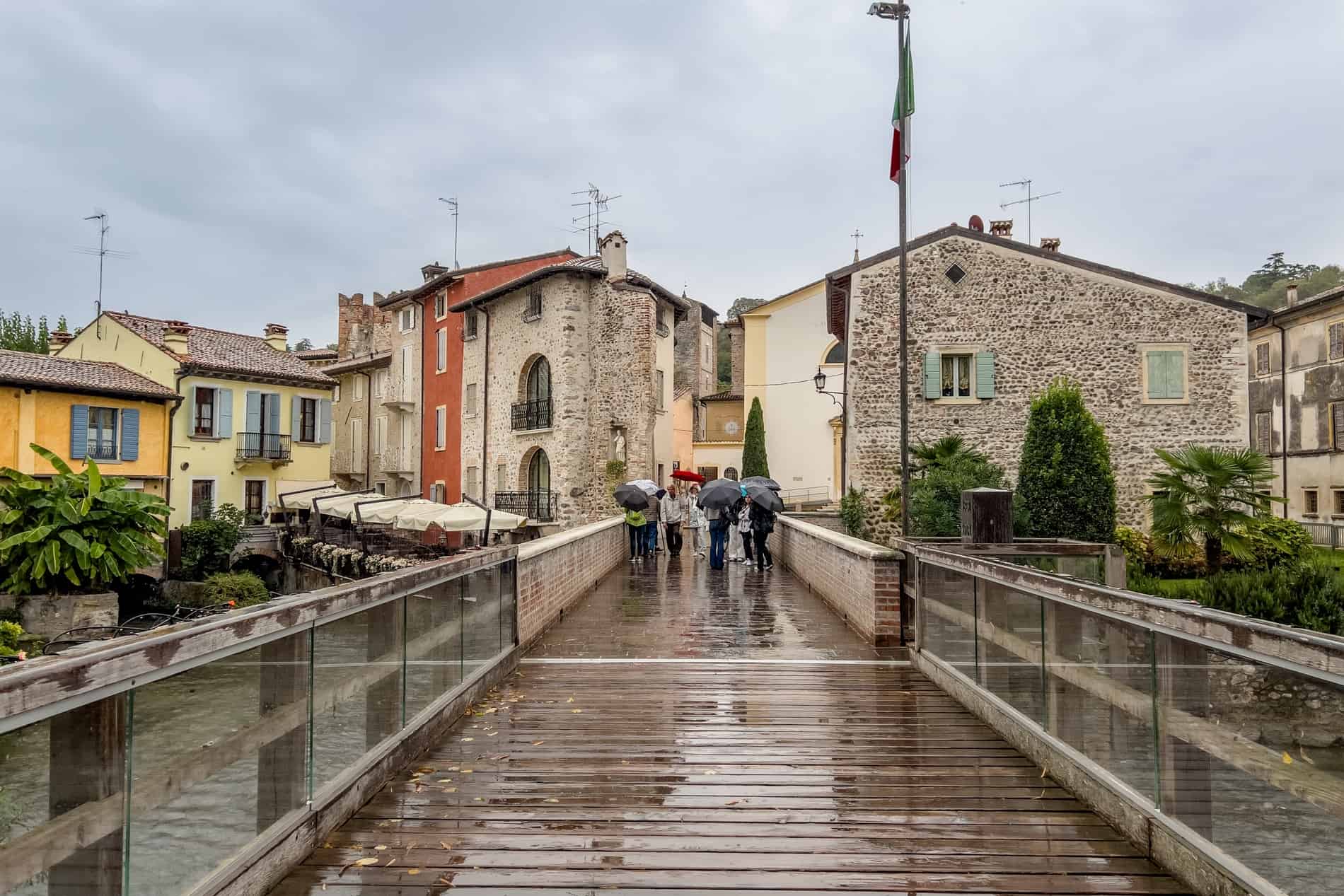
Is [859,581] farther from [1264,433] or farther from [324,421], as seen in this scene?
[324,421]

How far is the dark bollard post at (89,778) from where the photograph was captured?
2.33 meters

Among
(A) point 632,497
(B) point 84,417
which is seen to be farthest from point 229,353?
(A) point 632,497

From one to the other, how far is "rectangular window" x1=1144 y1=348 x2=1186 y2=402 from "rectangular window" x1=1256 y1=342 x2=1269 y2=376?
15548 millimetres

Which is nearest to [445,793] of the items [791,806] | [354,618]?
[354,618]

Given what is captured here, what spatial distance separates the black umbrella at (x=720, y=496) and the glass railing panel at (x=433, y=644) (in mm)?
10078

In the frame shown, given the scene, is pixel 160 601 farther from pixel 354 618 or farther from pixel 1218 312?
pixel 1218 312

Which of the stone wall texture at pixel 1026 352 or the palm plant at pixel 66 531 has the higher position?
the stone wall texture at pixel 1026 352

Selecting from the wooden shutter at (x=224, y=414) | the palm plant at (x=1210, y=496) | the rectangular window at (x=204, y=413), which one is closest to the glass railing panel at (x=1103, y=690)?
the palm plant at (x=1210, y=496)

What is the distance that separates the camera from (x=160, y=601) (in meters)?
26.8

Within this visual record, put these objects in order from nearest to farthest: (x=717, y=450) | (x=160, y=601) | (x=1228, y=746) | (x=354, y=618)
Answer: (x=1228, y=746) < (x=354, y=618) < (x=160, y=601) < (x=717, y=450)

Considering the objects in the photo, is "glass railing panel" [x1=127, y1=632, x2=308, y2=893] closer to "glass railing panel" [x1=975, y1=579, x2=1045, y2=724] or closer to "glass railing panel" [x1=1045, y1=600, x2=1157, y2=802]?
Result: "glass railing panel" [x1=1045, y1=600, x2=1157, y2=802]

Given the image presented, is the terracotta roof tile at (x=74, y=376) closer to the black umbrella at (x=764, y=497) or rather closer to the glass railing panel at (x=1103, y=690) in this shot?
the black umbrella at (x=764, y=497)

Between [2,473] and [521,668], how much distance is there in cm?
2118

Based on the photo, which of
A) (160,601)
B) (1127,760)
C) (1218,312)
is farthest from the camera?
(160,601)
